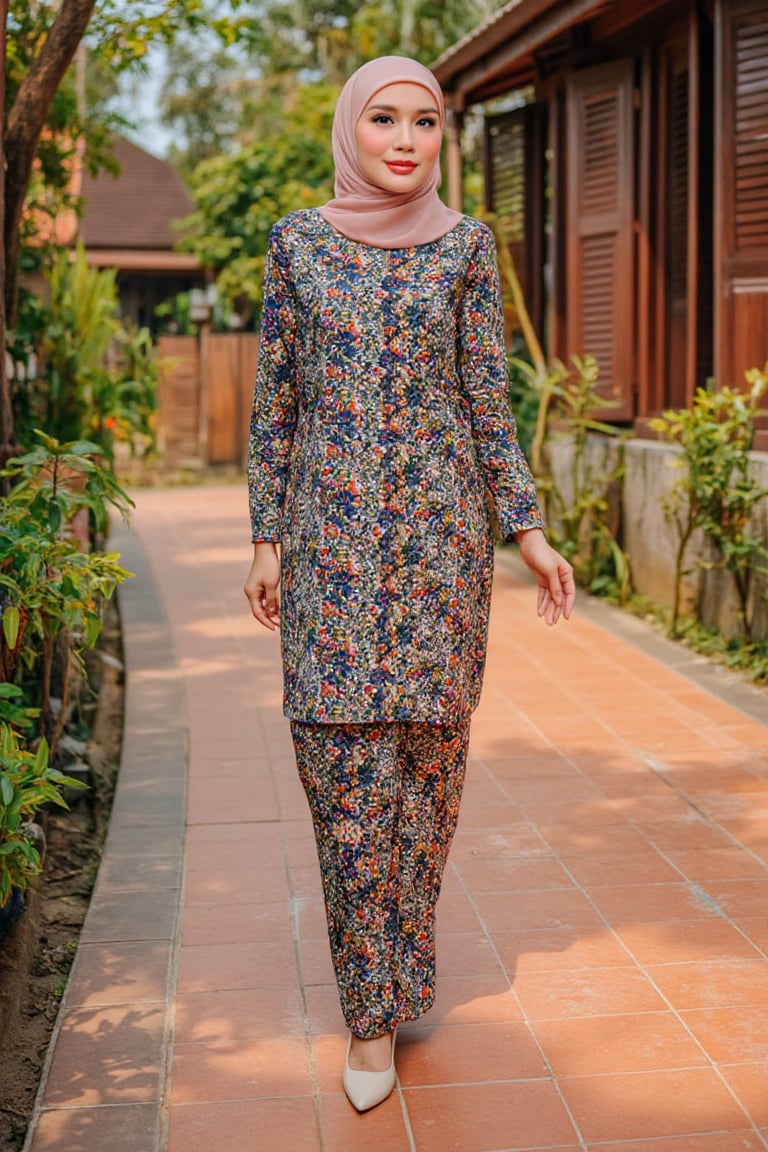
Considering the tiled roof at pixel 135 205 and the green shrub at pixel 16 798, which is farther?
the tiled roof at pixel 135 205

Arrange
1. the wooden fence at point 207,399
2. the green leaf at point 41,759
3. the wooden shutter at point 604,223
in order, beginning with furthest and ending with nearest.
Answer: the wooden fence at point 207,399 < the wooden shutter at point 604,223 < the green leaf at point 41,759

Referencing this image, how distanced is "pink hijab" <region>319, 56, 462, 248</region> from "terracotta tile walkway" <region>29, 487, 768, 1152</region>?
1603mm

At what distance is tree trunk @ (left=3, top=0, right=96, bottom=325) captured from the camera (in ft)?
15.8

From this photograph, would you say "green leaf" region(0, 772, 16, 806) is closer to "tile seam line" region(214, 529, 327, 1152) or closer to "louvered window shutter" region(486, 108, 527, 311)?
"tile seam line" region(214, 529, 327, 1152)

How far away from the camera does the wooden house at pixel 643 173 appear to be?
279 inches

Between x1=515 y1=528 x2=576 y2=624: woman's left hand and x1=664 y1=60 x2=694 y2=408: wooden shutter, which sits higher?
x1=664 y1=60 x2=694 y2=408: wooden shutter

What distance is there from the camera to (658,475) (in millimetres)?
7902

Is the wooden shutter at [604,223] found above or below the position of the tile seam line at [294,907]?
above

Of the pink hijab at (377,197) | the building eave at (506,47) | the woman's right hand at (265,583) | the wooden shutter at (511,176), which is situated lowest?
the woman's right hand at (265,583)

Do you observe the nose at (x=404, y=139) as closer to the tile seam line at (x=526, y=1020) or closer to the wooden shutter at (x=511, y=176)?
the tile seam line at (x=526, y=1020)

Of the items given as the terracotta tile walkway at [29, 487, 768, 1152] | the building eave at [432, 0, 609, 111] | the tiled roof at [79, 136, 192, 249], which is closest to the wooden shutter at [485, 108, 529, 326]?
the building eave at [432, 0, 609, 111]

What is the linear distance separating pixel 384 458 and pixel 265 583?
0.37 metres

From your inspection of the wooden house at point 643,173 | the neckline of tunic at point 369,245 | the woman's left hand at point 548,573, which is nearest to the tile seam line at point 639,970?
the woman's left hand at point 548,573

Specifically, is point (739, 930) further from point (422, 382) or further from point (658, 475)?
point (658, 475)
